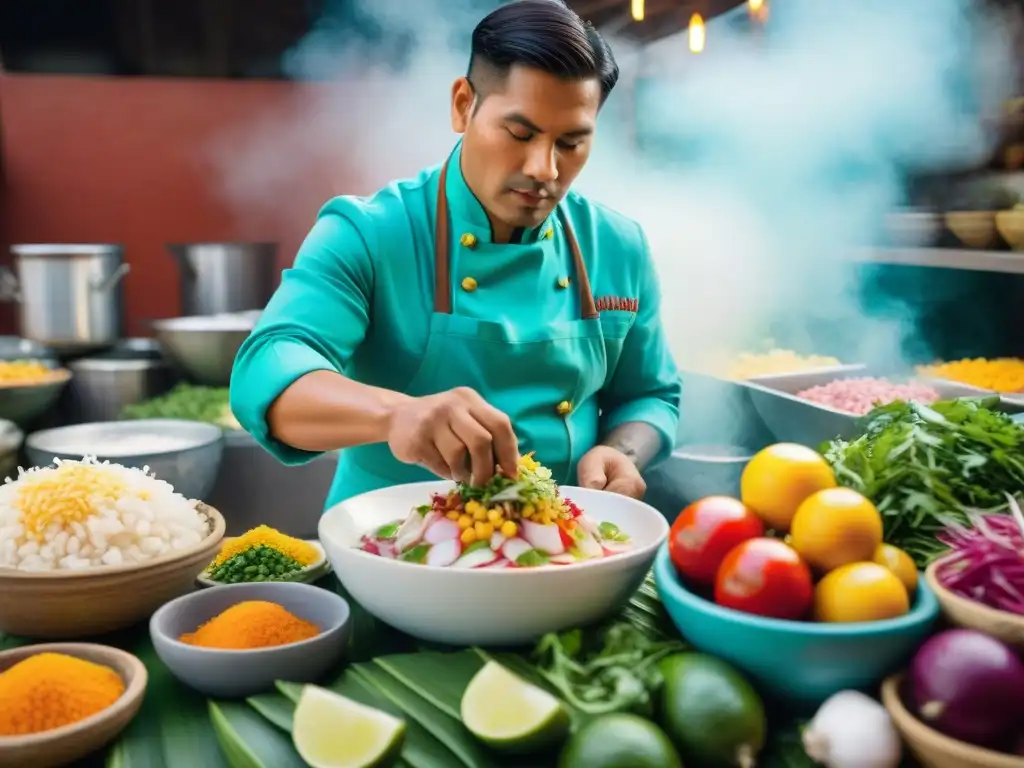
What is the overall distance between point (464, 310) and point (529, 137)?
426 mm

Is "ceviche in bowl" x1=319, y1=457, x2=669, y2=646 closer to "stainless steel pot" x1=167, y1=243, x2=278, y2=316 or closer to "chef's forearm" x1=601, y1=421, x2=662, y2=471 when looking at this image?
"chef's forearm" x1=601, y1=421, x2=662, y2=471

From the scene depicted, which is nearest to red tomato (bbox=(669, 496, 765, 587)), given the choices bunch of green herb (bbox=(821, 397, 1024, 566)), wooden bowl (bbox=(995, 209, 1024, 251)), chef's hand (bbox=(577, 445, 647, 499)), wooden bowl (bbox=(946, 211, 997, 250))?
Answer: bunch of green herb (bbox=(821, 397, 1024, 566))

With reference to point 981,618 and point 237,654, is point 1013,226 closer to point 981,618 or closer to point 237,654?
point 981,618

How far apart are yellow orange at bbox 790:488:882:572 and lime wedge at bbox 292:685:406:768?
57cm

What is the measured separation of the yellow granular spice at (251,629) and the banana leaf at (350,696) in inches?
2.6

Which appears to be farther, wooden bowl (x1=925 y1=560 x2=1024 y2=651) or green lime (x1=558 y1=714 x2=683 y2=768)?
wooden bowl (x1=925 y1=560 x2=1024 y2=651)

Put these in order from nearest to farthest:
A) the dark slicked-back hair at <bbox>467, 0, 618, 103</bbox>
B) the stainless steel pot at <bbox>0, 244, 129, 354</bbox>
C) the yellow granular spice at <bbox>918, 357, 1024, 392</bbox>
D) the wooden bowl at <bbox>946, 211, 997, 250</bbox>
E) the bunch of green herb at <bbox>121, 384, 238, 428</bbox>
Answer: the dark slicked-back hair at <bbox>467, 0, 618, 103</bbox> < the yellow granular spice at <bbox>918, 357, 1024, 392</bbox> < the wooden bowl at <bbox>946, 211, 997, 250</bbox> < the bunch of green herb at <bbox>121, 384, 238, 428</bbox> < the stainless steel pot at <bbox>0, 244, 129, 354</bbox>

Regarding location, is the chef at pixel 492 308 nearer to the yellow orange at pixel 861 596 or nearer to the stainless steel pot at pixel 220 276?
the yellow orange at pixel 861 596

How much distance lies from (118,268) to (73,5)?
4.97 feet

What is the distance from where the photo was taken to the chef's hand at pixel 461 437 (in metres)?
1.32

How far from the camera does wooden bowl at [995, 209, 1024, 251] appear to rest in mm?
3605

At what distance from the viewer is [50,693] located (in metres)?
1.10

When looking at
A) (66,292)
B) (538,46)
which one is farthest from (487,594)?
(66,292)

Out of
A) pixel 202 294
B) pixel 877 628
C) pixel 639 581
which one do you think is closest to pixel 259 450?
pixel 202 294
